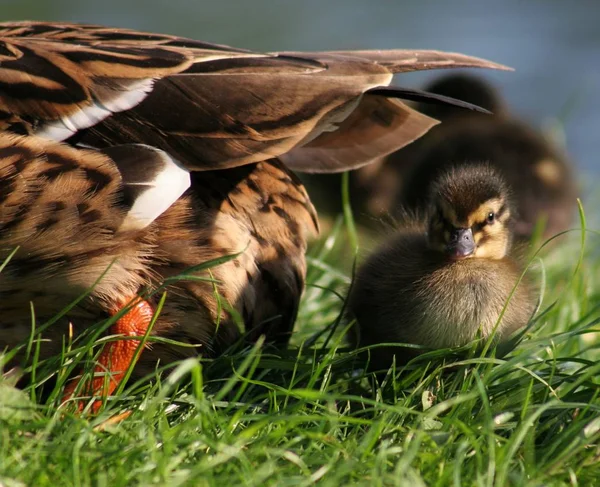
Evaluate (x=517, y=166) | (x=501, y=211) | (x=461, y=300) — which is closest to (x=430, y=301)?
(x=461, y=300)

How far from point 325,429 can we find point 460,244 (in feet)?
2.39

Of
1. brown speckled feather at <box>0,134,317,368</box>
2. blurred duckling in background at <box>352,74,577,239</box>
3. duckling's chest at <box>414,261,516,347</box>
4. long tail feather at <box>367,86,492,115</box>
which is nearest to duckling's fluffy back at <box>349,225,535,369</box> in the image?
duckling's chest at <box>414,261,516,347</box>

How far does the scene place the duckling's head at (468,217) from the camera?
10.3 ft

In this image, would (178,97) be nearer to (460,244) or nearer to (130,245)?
(130,245)

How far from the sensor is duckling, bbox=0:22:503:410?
2.81 meters

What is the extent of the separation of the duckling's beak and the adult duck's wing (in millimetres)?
447

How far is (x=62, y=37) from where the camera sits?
10.7ft

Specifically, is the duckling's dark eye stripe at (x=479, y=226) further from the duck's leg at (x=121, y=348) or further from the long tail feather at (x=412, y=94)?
the duck's leg at (x=121, y=348)

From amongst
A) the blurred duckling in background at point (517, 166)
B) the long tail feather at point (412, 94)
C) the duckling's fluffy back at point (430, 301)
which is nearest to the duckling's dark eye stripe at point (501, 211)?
the duckling's fluffy back at point (430, 301)

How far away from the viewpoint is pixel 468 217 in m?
3.15

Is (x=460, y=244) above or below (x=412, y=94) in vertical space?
below

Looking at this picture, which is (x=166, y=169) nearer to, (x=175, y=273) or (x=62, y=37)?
(x=175, y=273)

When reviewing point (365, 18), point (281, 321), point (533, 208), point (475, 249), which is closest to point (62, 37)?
point (281, 321)

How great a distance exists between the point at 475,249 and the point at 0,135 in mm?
1370
